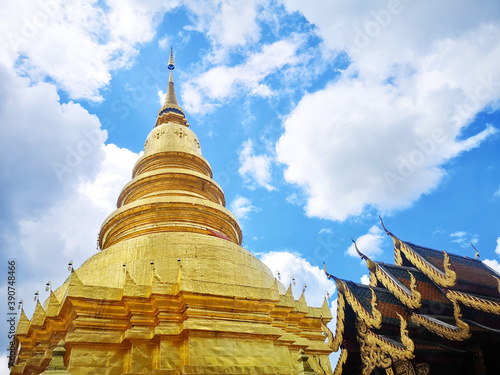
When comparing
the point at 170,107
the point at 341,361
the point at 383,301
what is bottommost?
the point at 341,361

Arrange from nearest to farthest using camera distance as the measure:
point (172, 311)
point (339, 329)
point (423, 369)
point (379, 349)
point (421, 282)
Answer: point (423, 369)
point (379, 349)
point (339, 329)
point (421, 282)
point (172, 311)

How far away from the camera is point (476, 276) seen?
22.3 ft

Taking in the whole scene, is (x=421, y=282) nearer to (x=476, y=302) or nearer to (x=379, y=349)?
(x=476, y=302)

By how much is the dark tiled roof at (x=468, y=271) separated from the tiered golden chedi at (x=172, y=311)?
282 centimetres

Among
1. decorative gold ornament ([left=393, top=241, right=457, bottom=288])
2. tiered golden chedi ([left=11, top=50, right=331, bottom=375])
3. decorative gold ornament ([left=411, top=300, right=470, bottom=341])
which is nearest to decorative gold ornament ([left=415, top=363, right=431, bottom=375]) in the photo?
decorative gold ornament ([left=411, top=300, right=470, bottom=341])

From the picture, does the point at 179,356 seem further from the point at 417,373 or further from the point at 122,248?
the point at 417,373

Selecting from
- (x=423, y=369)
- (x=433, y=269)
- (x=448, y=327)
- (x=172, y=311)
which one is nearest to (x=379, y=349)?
(x=423, y=369)

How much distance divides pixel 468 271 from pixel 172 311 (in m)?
5.74

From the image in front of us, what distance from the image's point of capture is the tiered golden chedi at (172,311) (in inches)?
277

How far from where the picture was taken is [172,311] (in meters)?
7.56

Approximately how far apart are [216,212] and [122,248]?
3.14m

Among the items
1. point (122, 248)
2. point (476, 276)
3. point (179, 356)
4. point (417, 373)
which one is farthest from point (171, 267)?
point (476, 276)

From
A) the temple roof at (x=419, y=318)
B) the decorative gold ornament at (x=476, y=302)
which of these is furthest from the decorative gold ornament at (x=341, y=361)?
the decorative gold ornament at (x=476, y=302)

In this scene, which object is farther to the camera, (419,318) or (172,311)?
(172,311)
